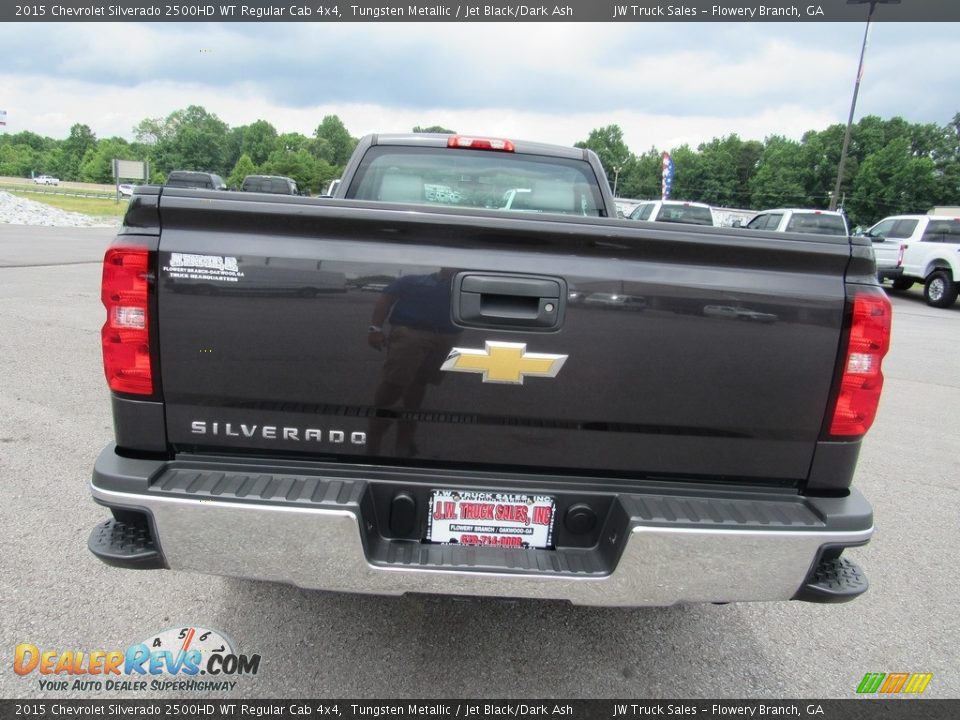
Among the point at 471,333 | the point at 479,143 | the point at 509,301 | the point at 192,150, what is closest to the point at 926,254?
the point at 479,143

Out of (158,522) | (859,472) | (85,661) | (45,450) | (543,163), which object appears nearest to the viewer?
(158,522)

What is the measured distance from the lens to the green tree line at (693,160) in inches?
2766

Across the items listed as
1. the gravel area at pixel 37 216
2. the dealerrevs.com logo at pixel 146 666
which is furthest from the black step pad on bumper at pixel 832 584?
the gravel area at pixel 37 216

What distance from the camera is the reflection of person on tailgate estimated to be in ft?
6.22

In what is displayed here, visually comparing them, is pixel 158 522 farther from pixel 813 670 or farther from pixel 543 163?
pixel 543 163

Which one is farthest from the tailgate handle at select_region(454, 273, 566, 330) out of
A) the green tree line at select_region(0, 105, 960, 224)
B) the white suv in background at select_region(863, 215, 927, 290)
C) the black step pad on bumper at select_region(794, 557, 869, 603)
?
the green tree line at select_region(0, 105, 960, 224)

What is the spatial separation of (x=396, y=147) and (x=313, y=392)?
7.88 feet

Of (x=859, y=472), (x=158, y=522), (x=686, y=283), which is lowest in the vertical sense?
(x=859, y=472)

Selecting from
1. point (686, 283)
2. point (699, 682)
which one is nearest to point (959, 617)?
point (699, 682)

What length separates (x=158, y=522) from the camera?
1.88m

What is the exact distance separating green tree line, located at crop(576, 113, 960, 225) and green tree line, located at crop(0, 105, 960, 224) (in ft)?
0.44

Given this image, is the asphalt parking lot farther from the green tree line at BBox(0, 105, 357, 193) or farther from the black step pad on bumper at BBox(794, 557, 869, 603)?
the green tree line at BBox(0, 105, 357, 193)

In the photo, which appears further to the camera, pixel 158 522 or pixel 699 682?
pixel 699 682

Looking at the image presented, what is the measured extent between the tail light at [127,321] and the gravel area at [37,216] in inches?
1193
